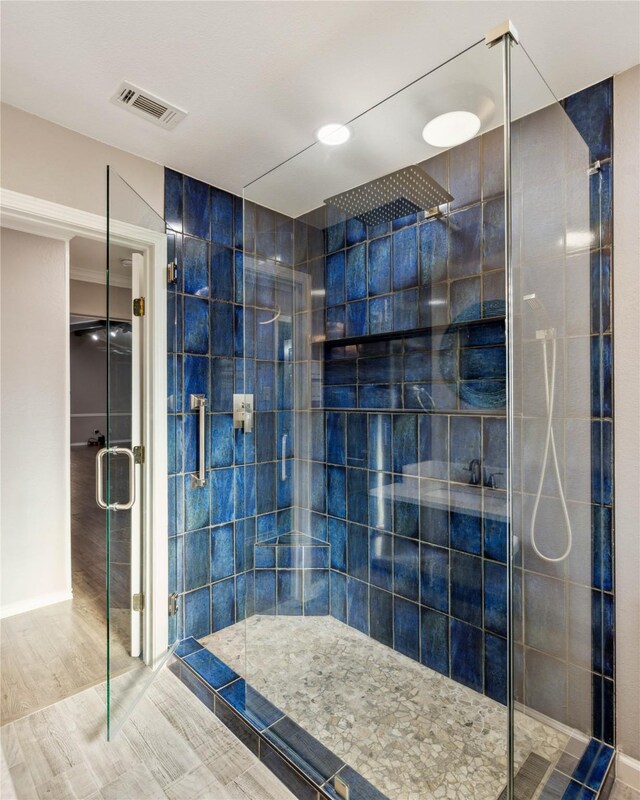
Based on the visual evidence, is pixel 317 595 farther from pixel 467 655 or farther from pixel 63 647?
pixel 63 647

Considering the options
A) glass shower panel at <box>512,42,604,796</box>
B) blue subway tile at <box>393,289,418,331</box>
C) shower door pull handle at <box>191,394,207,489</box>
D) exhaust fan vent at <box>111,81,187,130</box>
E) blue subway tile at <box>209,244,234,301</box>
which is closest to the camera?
glass shower panel at <box>512,42,604,796</box>

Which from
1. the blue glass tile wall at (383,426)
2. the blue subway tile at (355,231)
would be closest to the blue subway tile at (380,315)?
the blue glass tile wall at (383,426)

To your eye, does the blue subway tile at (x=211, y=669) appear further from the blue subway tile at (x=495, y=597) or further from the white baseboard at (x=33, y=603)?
the white baseboard at (x=33, y=603)

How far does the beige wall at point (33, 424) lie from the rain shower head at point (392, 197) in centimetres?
218

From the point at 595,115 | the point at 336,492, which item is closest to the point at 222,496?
the point at 336,492

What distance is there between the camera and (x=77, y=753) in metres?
1.59

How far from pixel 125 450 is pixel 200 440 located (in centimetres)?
48

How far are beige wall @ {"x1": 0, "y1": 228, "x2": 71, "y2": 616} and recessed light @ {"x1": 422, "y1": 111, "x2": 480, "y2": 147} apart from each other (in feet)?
8.52

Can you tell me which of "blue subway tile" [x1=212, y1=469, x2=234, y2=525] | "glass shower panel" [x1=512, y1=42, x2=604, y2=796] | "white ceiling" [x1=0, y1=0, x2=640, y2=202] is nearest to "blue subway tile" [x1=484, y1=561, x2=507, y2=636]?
"glass shower panel" [x1=512, y1=42, x2=604, y2=796]

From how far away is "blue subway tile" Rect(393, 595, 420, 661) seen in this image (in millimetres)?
1837

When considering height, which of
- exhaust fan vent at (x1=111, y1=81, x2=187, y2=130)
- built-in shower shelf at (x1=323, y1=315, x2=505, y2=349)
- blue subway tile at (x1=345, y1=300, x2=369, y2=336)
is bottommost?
built-in shower shelf at (x1=323, y1=315, x2=505, y2=349)

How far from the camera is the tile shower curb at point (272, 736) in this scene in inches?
54.7

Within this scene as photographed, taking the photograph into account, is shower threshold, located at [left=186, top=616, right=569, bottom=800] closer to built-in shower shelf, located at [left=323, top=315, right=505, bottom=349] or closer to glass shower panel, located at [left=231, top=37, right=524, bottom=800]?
glass shower panel, located at [left=231, top=37, right=524, bottom=800]

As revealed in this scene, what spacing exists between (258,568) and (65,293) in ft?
7.65
